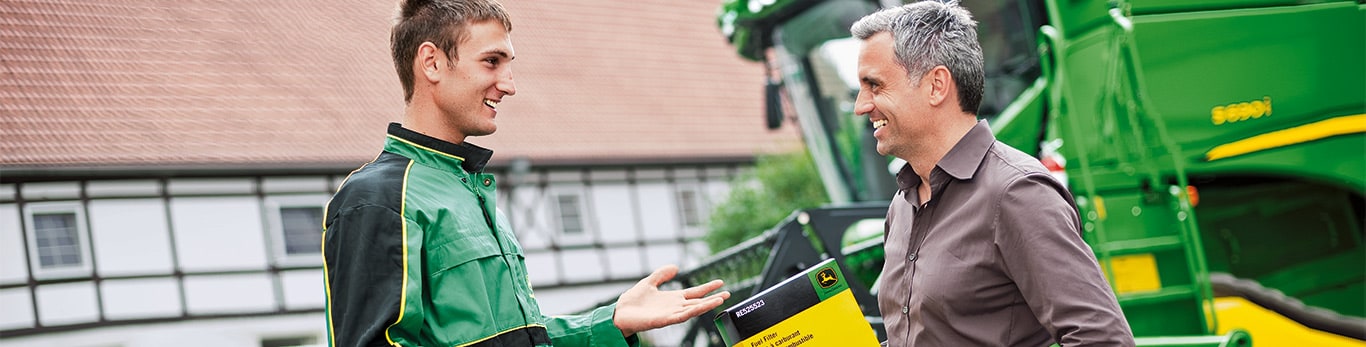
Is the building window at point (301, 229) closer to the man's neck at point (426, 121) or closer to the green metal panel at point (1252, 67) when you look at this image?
the green metal panel at point (1252, 67)

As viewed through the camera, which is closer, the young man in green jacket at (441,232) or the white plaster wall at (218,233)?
the young man in green jacket at (441,232)

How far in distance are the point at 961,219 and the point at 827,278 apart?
33cm

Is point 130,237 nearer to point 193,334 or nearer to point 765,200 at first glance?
point 193,334

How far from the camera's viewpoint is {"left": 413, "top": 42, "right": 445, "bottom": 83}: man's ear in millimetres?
2266

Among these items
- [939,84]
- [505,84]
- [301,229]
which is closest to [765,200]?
[301,229]

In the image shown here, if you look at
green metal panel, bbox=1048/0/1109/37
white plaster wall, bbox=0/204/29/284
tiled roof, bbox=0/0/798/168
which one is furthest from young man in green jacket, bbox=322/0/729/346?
white plaster wall, bbox=0/204/29/284

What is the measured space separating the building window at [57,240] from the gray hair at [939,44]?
14285mm

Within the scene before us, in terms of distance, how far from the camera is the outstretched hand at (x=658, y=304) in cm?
242

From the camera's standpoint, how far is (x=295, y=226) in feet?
54.9

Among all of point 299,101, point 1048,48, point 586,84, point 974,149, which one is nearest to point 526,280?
point 974,149

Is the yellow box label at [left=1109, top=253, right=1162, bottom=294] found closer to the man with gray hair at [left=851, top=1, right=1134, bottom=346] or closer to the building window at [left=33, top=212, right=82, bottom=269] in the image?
the man with gray hair at [left=851, top=1, right=1134, bottom=346]

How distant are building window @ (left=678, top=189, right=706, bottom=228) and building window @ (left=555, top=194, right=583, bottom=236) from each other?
1.80 m

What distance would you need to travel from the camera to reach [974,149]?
2357 millimetres

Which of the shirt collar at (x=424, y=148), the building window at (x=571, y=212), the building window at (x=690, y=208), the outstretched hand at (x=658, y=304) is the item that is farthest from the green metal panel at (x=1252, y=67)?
the building window at (x=690, y=208)
